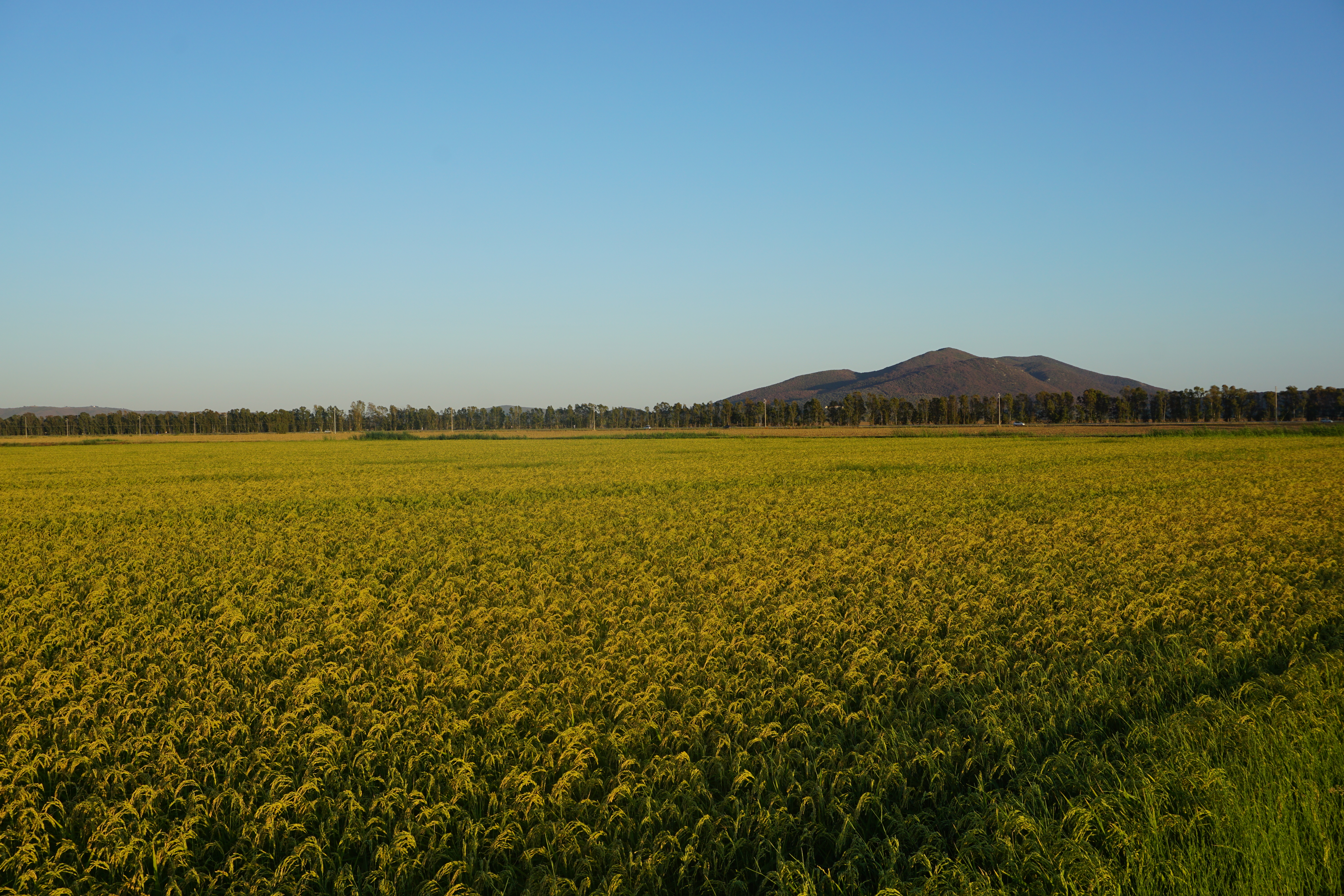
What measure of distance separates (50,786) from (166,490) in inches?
1008

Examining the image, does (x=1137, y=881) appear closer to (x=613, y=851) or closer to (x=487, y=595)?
(x=613, y=851)

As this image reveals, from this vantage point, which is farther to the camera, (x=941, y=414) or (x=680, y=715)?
(x=941, y=414)

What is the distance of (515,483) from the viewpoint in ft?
92.6

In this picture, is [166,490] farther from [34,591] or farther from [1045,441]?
[1045,441]

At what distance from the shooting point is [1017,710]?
5.83 m

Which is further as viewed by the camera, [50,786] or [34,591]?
[34,591]

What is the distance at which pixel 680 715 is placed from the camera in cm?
552

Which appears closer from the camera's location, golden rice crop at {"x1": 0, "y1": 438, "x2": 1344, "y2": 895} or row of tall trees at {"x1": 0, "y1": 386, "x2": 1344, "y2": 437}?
golden rice crop at {"x1": 0, "y1": 438, "x2": 1344, "y2": 895}

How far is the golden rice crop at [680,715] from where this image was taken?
395 cm

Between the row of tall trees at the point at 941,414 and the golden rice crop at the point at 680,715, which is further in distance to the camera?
the row of tall trees at the point at 941,414

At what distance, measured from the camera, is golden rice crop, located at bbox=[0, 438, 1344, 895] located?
155 inches

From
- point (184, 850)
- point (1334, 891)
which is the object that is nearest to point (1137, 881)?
point (1334, 891)

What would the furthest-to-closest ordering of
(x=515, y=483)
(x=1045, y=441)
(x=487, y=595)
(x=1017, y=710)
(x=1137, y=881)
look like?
(x=1045, y=441) → (x=515, y=483) → (x=487, y=595) → (x=1017, y=710) → (x=1137, y=881)

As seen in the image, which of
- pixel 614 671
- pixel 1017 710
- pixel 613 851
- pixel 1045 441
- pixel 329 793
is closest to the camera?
pixel 613 851
